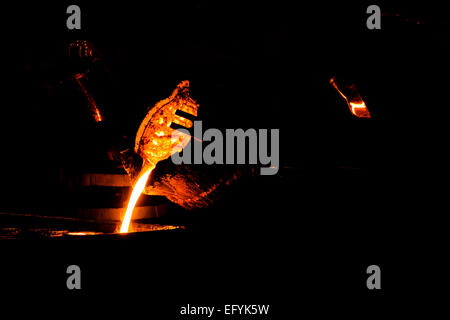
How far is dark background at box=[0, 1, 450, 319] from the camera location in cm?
90

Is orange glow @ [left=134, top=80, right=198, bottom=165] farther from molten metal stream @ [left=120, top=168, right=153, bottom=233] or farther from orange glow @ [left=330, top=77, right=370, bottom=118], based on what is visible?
orange glow @ [left=330, top=77, right=370, bottom=118]

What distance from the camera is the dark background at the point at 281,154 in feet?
2.95

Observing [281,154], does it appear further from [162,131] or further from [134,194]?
[134,194]

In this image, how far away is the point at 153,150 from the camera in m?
1.11

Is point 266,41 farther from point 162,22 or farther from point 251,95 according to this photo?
point 162,22

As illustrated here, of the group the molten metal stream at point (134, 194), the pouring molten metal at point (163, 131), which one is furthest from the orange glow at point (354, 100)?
the molten metal stream at point (134, 194)

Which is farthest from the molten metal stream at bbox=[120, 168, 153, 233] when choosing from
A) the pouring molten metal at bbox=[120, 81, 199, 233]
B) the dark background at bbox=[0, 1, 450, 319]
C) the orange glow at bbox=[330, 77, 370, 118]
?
the orange glow at bbox=[330, 77, 370, 118]

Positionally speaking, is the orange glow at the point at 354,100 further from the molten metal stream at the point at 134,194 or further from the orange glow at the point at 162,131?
the molten metal stream at the point at 134,194

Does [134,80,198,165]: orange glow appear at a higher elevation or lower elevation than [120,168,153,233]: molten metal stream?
higher

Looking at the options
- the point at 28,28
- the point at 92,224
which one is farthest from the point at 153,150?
the point at 28,28

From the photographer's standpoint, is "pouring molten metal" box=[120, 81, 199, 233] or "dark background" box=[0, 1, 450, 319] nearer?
"dark background" box=[0, 1, 450, 319]

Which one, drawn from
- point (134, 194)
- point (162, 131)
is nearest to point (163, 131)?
point (162, 131)

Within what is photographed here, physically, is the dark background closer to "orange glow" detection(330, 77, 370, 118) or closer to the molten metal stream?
"orange glow" detection(330, 77, 370, 118)
